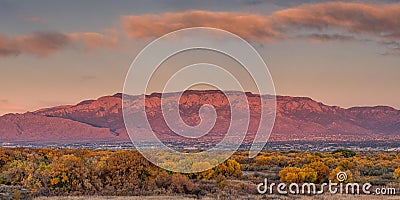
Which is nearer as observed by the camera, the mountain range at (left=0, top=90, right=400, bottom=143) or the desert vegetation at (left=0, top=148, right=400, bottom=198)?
the desert vegetation at (left=0, top=148, right=400, bottom=198)

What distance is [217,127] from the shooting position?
130750 millimetres

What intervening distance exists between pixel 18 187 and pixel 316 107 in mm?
166333

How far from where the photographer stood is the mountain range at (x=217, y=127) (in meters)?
150

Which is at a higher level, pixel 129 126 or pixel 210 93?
pixel 210 93

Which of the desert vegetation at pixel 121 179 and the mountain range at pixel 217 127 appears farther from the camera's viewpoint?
the mountain range at pixel 217 127

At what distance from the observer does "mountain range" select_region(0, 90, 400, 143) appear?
150500 mm

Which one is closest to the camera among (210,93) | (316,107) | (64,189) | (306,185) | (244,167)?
(64,189)

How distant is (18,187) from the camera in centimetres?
2533

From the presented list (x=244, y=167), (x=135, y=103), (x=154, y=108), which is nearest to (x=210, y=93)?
(x=154, y=108)

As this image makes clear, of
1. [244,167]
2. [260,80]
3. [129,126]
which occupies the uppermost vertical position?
[260,80]

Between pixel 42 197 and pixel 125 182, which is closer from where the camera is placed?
pixel 42 197

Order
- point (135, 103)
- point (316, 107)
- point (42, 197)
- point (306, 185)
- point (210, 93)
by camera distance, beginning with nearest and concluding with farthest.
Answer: point (42, 197) → point (306, 185) → point (135, 103) → point (210, 93) → point (316, 107)

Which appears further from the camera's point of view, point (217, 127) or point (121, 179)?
point (217, 127)

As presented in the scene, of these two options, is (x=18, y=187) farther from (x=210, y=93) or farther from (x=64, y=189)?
(x=210, y=93)
